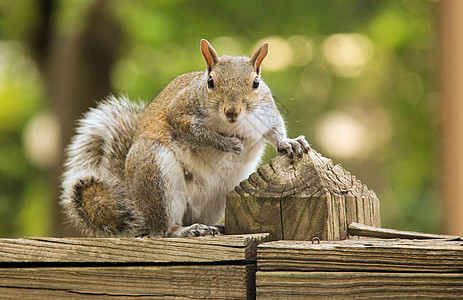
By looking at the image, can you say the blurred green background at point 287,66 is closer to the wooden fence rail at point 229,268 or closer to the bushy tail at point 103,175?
the bushy tail at point 103,175

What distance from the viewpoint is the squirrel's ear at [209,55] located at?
2.24 m

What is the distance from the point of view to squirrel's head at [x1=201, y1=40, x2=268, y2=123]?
2105mm

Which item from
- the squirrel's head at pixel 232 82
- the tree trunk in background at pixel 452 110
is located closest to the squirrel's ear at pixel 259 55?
the squirrel's head at pixel 232 82

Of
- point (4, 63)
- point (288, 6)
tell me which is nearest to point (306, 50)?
point (288, 6)

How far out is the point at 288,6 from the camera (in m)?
5.68

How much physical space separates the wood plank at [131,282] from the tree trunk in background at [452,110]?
4341 mm

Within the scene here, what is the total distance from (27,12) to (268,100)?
465 cm

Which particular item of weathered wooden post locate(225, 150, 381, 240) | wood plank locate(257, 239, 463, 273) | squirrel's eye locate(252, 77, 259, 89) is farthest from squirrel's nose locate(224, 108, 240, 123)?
wood plank locate(257, 239, 463, 273)

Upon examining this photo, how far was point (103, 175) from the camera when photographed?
2.24m

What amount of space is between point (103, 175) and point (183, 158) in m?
0.37

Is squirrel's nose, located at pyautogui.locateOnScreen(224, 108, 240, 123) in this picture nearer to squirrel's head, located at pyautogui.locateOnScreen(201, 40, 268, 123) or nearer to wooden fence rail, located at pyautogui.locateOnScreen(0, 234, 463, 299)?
squirrel's head, located at pyautogui.locateOnScreen(201, 40, 268, 123)

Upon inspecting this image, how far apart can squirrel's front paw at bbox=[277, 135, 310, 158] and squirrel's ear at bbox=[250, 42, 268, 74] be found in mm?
434

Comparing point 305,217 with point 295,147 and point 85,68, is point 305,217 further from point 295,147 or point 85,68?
point 85,68

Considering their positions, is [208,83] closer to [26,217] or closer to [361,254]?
[361,254]
